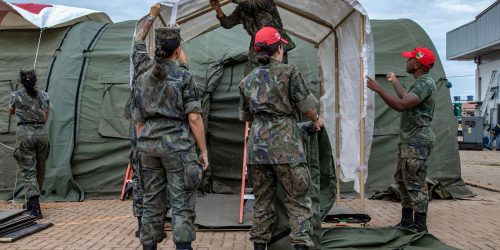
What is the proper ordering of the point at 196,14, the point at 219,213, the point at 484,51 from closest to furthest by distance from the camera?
the point at 196,14 → the point at 219,213 → the point at 484,51

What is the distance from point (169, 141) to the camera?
4.30 m

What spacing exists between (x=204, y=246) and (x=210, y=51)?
15.6 feet

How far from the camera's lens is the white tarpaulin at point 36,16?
367 inches

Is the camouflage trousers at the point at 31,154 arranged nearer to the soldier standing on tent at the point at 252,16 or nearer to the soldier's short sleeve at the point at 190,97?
the soldier standing on tent at the point at 252,16

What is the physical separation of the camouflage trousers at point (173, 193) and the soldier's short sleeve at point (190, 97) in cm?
36

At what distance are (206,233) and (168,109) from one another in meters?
→ 2.45

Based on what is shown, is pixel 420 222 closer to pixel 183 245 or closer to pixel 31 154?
pixel 183 245

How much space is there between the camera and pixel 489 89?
2488cm

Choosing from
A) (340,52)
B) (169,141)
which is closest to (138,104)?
(169,141)

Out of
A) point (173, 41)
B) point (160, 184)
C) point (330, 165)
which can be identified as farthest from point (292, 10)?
point (160, 184)

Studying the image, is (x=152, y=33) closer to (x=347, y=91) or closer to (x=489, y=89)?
(x=347, y=91)

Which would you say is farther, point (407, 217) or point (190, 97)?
point (407, 217)

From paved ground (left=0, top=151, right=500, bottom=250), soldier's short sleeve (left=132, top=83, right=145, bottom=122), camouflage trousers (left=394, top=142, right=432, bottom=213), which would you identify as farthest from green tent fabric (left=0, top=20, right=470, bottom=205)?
soldier's short sleeve (left=132, top=83, right=145, bottom=122)

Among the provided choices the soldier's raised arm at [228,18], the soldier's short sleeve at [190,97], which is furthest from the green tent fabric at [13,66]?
the soldier's short sleeve at [190,97]
